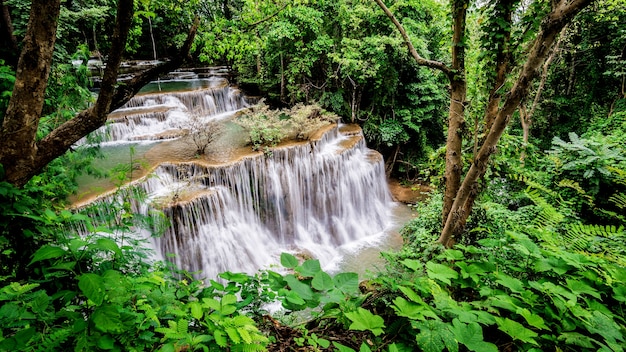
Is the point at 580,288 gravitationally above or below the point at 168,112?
below

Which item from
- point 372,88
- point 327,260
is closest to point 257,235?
point 327,260

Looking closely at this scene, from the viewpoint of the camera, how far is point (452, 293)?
2.03m

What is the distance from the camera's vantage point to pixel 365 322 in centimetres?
147

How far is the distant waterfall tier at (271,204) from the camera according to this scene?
6727mm

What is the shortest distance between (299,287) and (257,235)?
6.60 metres

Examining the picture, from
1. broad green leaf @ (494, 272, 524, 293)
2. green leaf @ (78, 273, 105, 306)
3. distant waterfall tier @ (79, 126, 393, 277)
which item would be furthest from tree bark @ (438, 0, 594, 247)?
distant waterfall tier @ (79, 126, 393, 277)

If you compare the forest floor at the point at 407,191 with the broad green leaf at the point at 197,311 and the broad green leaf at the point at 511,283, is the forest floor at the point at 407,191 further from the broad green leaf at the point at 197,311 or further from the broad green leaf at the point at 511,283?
the broad green leaf at the point at 197,311

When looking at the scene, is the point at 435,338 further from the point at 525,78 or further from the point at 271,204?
the point at 271,204

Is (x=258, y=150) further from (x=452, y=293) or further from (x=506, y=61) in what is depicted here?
(x=452, y=293)

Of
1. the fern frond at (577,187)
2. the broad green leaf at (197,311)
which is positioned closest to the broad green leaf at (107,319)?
the broad green leaf at (197,311)

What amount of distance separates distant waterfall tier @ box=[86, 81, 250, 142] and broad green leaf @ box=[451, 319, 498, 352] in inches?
329

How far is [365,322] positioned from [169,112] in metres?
11.7

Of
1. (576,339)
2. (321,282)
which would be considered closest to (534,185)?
(576,339)

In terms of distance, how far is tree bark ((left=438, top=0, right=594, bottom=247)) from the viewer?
2299 millimetres
